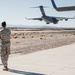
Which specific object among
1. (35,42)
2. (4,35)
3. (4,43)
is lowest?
(35,42)

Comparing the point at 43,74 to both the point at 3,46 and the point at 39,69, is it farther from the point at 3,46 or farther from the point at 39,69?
the point at 3,46

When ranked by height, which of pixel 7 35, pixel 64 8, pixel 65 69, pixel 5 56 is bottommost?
pixel 65 69

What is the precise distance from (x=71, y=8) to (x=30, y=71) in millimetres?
2978

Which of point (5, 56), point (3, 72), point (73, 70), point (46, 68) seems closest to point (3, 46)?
point (5, 56)

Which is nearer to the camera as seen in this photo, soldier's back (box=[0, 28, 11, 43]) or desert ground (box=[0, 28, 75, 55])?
soldier's back (box=[0, 28, 11, 43])

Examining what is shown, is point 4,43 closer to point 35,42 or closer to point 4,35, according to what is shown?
point 4,35

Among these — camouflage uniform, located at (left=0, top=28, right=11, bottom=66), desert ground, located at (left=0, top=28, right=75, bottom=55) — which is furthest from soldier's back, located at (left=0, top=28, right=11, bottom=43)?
desert ground, located at (left=0, top=28, right=75, bottom=55)

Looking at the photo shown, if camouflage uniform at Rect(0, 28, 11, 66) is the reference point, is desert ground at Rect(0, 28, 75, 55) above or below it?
below

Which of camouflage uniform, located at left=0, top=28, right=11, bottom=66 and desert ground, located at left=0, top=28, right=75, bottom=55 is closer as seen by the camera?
camouflage uniform, located at left=0, top=28, right=11, bottom=66

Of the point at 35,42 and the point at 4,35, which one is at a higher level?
the point at 4,35

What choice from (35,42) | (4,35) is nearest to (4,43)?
(4,35)

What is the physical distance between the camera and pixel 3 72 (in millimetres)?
9438

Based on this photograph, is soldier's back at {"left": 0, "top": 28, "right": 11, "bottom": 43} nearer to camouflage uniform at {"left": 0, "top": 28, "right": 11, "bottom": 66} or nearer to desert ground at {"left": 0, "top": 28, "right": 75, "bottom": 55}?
camouflage uniform at {"left": 0, "top": 28, "right": 11, "bottom": 66}

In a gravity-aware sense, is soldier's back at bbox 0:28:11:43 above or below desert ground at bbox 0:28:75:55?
above
